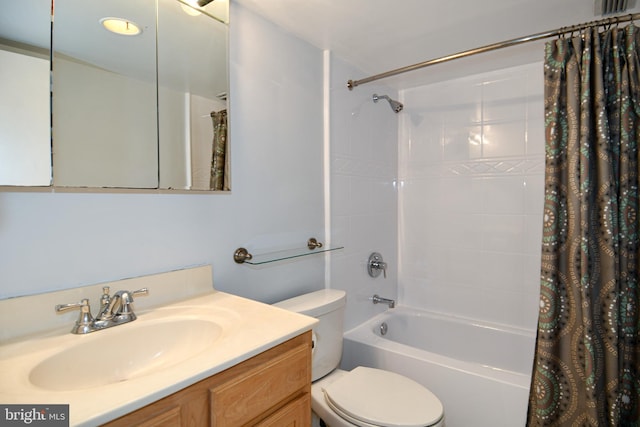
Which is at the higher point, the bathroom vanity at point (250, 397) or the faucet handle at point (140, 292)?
the faucet handle at point (140, 292)

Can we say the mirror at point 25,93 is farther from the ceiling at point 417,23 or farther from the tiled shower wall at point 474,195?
the tiled shower wall at point 474,195

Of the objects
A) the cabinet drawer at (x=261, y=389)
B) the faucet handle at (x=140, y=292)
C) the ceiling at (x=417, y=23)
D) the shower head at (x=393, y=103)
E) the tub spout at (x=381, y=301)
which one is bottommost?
the tub spout at (x=381, y=301)

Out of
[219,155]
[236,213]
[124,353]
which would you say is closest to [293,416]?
[124,353]

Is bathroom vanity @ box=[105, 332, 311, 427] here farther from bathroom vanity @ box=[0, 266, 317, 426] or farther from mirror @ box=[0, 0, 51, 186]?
mirror @ box=[0, 0, 51, 186]

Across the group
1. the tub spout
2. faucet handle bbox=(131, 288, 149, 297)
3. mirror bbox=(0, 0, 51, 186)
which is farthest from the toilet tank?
mirror bbox=(0, 0, 51, 186)

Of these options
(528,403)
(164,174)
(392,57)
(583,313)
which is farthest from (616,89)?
(164,174)

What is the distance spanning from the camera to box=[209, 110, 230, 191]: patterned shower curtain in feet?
4.41

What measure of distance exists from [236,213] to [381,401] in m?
0.96

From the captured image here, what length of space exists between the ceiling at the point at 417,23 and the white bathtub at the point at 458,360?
5.46ft

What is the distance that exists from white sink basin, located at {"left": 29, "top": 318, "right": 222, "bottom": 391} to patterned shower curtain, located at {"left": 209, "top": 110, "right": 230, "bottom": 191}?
1.81 ft

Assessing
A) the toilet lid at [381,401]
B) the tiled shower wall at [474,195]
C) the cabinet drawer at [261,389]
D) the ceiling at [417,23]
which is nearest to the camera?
the cabinet drawer at [261,389]

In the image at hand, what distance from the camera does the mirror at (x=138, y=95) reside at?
0.98 meters

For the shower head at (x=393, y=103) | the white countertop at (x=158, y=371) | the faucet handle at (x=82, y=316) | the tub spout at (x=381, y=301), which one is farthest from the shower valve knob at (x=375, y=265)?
the faucet handle at (x=82, y=316)

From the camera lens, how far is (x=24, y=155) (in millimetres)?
895
